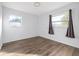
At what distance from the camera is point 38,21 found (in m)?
1.69

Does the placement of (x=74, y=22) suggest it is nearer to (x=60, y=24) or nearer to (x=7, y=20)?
(x=60, y=24)

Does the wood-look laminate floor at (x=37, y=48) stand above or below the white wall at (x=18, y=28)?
below

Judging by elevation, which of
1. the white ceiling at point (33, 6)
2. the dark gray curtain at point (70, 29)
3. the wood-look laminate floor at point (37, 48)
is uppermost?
the white ceiling at point (33, 6)

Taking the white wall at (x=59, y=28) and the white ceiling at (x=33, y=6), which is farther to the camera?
the white wall at (x=59, y=28)

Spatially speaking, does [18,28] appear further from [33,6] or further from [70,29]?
[70,29]

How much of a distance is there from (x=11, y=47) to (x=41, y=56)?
2.07 ft

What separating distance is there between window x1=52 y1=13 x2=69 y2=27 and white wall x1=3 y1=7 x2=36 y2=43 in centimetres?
44

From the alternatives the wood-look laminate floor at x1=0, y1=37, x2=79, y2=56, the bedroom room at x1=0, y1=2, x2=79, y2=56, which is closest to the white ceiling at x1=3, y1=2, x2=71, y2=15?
the bedroom room at x1=0, y1=2, x2=79, y2=56

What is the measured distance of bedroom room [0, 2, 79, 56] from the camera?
1.48 meters

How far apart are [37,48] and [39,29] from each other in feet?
1.30

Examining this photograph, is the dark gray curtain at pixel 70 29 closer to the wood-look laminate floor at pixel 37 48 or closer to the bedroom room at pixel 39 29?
the bedroom room at pixel 39 29

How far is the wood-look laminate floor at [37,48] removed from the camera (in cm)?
150

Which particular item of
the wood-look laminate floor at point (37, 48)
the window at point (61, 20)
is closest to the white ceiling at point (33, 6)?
the window at point (61, 20)

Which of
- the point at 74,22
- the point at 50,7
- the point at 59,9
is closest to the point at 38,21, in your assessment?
the point at 50,7
